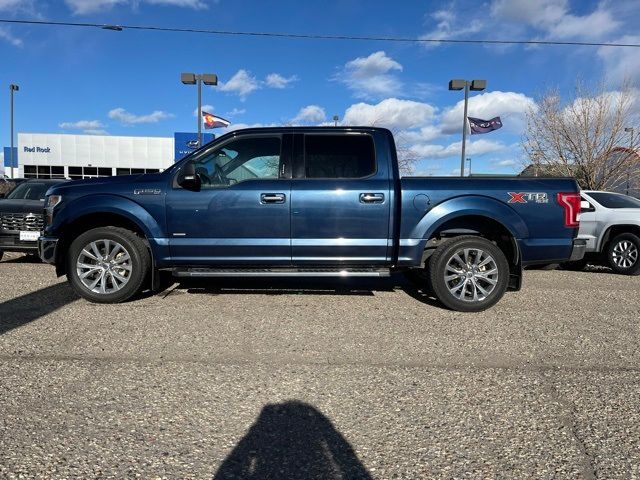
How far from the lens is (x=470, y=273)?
5746 mm

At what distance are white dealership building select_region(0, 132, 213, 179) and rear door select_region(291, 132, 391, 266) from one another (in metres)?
40.4

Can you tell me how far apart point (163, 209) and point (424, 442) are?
407 centimetres

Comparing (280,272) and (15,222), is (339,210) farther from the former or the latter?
(15,222)

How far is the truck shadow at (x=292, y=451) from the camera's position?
8.28 feet

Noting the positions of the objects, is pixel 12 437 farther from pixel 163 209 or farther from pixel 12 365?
pixel 163 209

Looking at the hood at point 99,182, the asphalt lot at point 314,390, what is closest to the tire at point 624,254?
the asphalt lot at point 314,390

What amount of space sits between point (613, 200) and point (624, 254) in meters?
1.07

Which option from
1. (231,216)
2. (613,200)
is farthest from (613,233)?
(231,216)

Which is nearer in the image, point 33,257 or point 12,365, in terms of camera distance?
point 12,365

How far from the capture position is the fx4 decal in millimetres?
5637

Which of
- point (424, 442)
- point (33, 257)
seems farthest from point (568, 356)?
point (33, 257)

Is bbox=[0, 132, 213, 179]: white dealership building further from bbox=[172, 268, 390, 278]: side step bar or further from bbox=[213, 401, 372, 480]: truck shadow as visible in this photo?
bbox=[213, 401, 372, 480]: truck shadow

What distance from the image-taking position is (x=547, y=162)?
63.5 feet

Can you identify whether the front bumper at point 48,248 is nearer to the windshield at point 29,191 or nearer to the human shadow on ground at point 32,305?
the human shadow on ground at point 32,305
